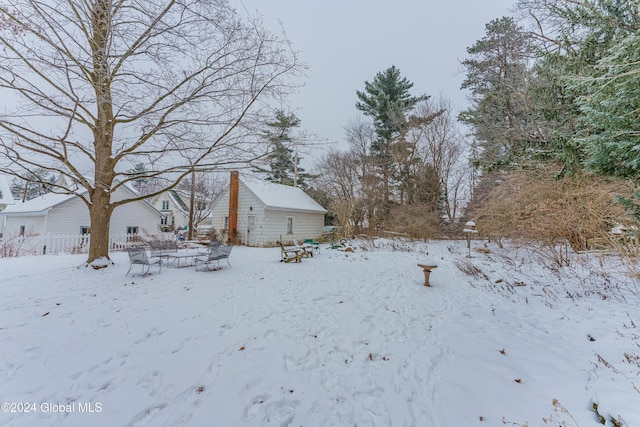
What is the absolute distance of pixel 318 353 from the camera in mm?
3406

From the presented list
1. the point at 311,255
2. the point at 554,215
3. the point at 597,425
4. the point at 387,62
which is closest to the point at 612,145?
the point at 597,425

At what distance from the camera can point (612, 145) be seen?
3797 millimetres

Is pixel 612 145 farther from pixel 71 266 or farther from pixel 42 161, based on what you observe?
pixel 71 266

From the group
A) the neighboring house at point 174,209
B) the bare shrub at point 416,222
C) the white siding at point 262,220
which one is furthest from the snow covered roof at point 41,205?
the bare shrub at point 416,222

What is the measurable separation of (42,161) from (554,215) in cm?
1491

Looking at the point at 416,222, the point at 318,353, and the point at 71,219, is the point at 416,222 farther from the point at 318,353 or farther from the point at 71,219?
the point at 71,219

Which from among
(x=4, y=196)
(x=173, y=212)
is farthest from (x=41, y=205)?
(x=173, y=212)

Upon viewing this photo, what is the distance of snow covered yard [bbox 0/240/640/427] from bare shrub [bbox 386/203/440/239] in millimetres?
10254

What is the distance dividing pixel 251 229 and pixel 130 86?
10.9 m

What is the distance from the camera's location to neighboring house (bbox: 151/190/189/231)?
102 feet

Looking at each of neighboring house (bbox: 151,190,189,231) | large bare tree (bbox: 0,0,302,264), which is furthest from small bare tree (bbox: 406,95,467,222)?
neighboring house (bbox: 151,190,189,231)

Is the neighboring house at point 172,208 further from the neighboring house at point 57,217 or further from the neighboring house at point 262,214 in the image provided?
the neighboring house at point 262,214

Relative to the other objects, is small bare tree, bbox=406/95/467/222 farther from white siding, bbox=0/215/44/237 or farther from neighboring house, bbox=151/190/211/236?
white siding, bbox=0/215/44/237

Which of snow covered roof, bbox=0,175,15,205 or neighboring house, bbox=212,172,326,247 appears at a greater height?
snow covered roof, bbox=0,175,15,205
